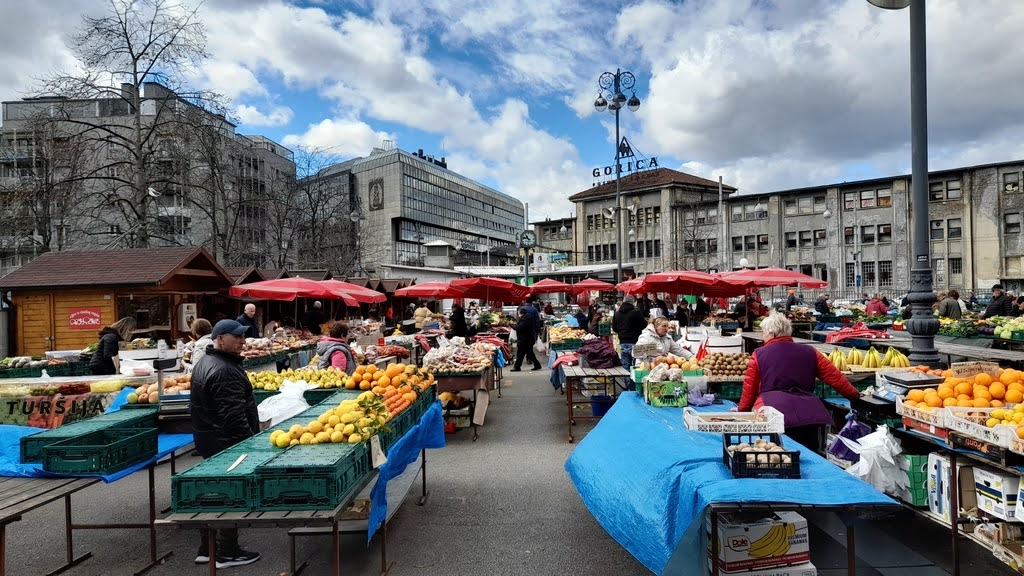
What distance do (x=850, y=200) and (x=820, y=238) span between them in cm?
394

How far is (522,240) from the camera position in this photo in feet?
106

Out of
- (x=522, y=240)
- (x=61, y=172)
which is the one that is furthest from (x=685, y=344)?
(x=61, y=172)

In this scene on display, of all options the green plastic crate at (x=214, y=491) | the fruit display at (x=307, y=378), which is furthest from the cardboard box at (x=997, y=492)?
the fruit display at (x=307, y=378)

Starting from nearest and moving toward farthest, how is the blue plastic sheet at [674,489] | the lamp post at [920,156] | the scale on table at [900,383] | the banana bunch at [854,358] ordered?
the blue plastic sheet at [674,489] → the scale on table at [900,383] → the lamp post at [920,156] → the banana bunch at [854,358]

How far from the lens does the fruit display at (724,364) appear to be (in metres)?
7.66

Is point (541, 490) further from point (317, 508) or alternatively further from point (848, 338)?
point (848, 338)

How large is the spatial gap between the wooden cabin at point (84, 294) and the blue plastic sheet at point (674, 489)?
45.2ft

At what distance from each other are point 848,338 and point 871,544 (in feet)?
26.9

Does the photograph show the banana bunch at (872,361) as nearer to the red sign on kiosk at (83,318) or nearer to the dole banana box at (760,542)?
the dole banana box at (760,542)

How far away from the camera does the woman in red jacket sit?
15.7 ft

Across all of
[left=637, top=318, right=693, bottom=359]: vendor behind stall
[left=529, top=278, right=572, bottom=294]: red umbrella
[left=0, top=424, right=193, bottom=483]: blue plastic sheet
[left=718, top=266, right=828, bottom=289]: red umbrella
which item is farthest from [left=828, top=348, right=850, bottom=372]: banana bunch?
[left=529, top=278, right=572, bottom=294]: red umbrella

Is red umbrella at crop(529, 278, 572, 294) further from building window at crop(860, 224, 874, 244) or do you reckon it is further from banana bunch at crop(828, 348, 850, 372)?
building window at crop(860, 224, 874, 244)

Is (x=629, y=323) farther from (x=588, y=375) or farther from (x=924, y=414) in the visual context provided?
(x=924, y=414)

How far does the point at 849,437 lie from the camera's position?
532 cm
